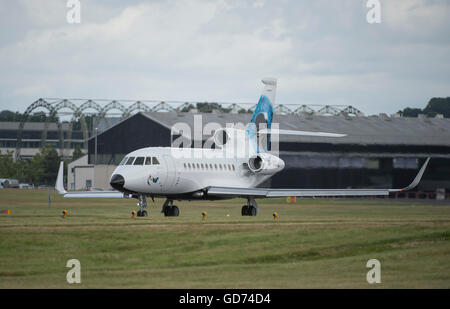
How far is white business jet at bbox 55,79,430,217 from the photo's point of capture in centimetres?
4238

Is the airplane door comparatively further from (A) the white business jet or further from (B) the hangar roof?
(B) the hangar roof

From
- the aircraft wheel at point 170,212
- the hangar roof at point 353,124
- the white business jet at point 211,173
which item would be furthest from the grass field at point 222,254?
the hangar roof at point 353,124

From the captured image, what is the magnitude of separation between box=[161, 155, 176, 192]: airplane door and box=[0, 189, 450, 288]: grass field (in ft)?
23.9

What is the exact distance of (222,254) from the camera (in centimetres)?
2833

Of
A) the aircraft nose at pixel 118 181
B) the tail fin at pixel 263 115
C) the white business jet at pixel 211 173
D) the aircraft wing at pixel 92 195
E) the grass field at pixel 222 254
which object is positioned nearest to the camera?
the grass field at pixel 222 254

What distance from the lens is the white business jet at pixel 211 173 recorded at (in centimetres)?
4238

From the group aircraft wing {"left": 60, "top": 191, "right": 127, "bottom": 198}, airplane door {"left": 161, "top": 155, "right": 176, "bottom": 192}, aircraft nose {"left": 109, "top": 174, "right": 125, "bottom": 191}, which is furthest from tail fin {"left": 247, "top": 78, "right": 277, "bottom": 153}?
aircraft nose {"left": 109, "top": 174, "right": 125, "bottom": 191}

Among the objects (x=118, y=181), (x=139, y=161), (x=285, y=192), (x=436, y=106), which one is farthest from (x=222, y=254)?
(x=436, y=106)

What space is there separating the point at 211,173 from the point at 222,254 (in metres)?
19.6

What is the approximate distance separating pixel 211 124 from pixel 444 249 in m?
63.5

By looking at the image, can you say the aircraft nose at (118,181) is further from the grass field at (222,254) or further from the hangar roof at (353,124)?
the hangar roof at (353,124)

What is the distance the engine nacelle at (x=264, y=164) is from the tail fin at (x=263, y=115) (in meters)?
1.63

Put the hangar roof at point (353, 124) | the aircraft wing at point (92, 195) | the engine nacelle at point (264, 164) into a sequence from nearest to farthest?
the aircraft wing at point (92, 195), the engine nacelle at point (264, 164), the hangar roof at point (353, 124)
